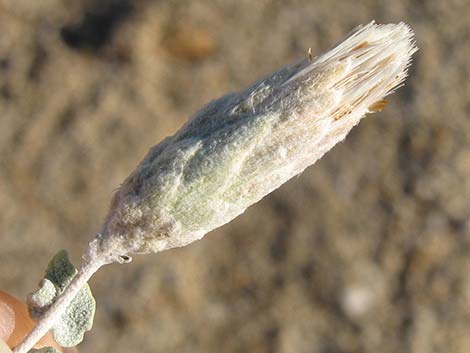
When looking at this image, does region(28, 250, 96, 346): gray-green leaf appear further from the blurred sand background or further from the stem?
the blurred sand background

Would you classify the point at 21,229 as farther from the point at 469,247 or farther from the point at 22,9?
the point at 469,247

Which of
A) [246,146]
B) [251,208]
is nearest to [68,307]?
[246,146]

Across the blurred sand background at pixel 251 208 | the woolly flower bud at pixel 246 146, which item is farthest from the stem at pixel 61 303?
the blurred sand background at pixel 251 208

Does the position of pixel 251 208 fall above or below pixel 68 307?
above

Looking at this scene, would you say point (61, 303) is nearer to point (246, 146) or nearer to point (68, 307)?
point (68, 307)

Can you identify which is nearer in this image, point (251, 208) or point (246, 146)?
point (246, 146)

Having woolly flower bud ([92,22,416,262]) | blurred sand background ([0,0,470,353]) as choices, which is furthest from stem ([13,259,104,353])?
blurred sand background ([0,0,470,353])

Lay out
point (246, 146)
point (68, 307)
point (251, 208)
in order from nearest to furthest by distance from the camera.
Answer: point (246, 146) < point (68, 307) < point (251, 208)
